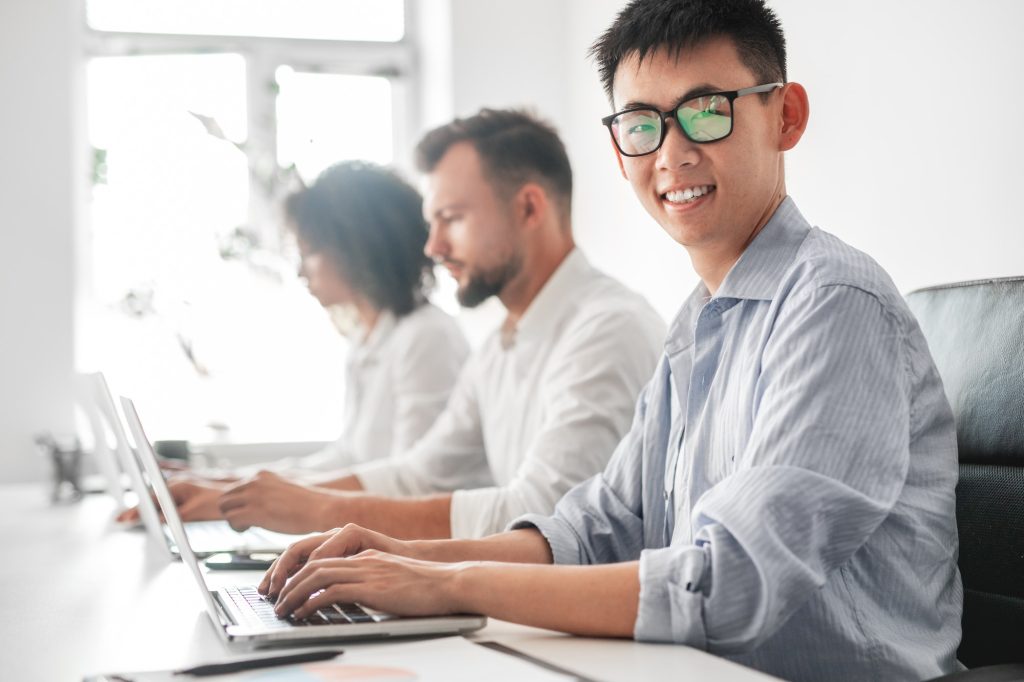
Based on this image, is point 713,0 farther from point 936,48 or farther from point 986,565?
point 936,48

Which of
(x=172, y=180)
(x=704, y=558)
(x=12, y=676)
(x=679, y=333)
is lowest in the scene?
(x=12, y=676)

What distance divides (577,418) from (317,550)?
2.57 feet

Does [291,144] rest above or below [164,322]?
above

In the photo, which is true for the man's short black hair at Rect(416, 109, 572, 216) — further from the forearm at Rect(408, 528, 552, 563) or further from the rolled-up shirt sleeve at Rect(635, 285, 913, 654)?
the rolled-up shirt sleeve at Rect(635, 285, 913, 654)

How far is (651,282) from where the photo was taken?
3191 mm

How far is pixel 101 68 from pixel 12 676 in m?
3.56

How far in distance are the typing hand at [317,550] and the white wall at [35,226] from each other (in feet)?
9.42

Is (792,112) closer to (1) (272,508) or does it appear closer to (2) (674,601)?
(2) (674,601)

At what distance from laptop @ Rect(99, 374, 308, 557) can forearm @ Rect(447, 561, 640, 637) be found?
72 centimetres

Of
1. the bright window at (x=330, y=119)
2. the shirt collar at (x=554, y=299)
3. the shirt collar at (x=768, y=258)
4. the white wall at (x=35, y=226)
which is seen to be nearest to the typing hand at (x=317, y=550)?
the shirt collar at (x=768, y=258)

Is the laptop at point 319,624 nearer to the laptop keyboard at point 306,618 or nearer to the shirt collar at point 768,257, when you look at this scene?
the laptop keyboard at point 306,618

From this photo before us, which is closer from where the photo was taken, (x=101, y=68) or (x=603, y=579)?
(x=603, y=579)

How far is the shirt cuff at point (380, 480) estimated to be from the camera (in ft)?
7.86

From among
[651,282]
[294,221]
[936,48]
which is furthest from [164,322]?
[936,48]
